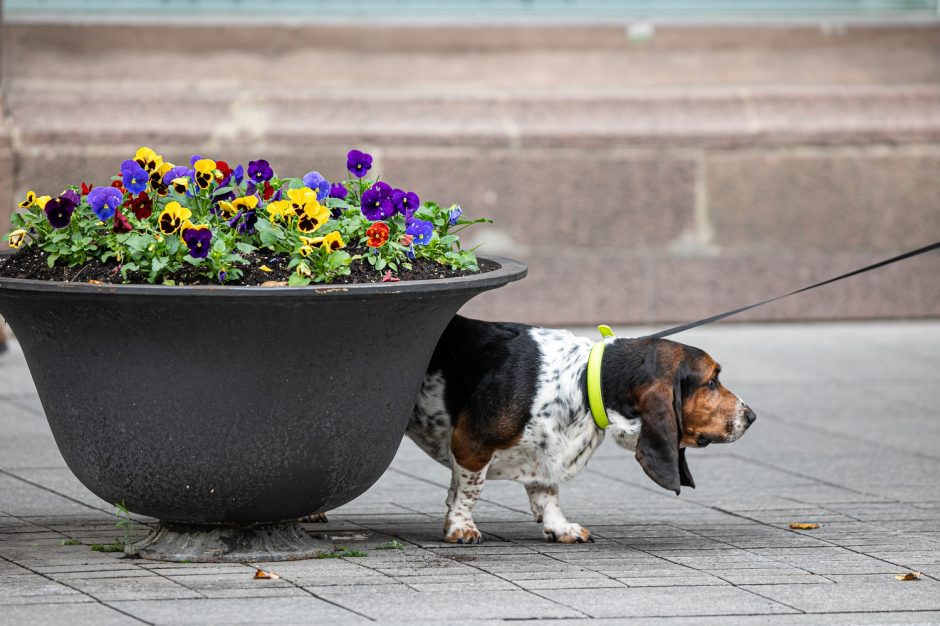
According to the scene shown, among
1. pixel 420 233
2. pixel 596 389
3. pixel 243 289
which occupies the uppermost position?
pixel 420 233

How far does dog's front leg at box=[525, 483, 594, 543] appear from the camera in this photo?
5219mm

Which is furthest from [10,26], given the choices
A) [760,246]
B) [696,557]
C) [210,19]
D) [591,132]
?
[696,557]

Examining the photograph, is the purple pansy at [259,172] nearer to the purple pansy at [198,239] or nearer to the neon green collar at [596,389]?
the purple pansy at [198,239]

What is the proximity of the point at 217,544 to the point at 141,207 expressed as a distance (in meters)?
1.04

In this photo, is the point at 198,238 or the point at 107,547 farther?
the point at 107,547

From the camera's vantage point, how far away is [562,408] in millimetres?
4996

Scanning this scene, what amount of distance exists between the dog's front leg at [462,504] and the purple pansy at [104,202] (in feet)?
4.54

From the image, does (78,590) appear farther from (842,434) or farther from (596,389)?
(842,434)

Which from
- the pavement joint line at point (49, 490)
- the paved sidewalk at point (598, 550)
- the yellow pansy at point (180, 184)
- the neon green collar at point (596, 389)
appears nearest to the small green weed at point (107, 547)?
the paved sidewalk at point (598, 550)

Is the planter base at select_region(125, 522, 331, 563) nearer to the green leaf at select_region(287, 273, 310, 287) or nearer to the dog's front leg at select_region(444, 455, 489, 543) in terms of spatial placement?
the dog's front leg at select_region(444, 455, 489, 543)

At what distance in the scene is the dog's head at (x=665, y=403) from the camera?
491 centimetres

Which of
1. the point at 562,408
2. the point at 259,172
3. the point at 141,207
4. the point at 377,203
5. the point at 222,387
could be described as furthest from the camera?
the point at 562,408

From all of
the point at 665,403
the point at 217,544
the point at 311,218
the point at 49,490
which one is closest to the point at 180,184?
the point at 311,218

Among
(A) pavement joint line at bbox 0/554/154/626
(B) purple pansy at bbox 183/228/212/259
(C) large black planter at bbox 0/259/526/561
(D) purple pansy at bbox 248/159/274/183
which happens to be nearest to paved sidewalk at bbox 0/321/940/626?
(A) pavement joint line at bbox 0/554/154/626
